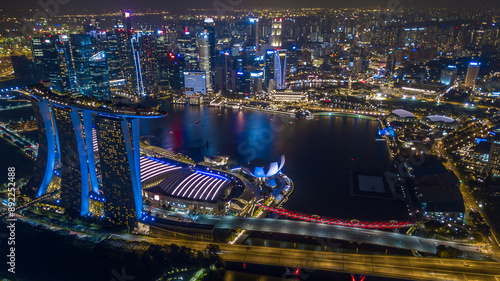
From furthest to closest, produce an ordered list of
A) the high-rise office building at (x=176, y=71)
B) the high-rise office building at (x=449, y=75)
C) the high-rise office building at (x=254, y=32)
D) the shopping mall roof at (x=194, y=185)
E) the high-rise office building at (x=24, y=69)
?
the high-rise office building at (x=254, y=32), the high-rise office building at (x=176, y=71), the high-rise office building at (x=449, y=75), the high-rise office building at (x=24, y=69), the shopping mall roof at (x=194, y=185)

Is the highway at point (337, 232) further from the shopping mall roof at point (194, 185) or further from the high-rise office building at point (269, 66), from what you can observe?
the high-rise office building at point (269, 66)

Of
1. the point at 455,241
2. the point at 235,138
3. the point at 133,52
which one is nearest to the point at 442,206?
the point at 455,241

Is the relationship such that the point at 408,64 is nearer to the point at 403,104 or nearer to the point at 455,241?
the point at 403,104

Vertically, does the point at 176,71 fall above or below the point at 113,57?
below

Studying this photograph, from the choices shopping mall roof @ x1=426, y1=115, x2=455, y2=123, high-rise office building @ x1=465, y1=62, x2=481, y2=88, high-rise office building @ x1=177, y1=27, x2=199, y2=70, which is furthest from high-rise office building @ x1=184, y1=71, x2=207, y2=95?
high-rise office building @ x1=465, y1=62, x2=481, y2=88

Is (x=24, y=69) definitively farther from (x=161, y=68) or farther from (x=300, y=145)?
(x=300, y=145)

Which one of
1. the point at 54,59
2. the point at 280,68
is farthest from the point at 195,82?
the point at 54,59

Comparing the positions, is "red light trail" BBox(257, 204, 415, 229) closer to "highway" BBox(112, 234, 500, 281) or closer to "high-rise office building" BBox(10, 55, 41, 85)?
"highway" BBox(112, 234, 500, 281)

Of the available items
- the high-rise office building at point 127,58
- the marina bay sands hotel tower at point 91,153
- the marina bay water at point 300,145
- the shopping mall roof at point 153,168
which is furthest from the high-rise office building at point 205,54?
the marina bay sands hotel tower at point 91,153
